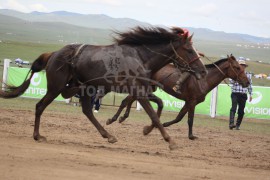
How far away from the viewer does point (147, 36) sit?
10445mm

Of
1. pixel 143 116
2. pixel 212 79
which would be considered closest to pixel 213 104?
pixel 143 116

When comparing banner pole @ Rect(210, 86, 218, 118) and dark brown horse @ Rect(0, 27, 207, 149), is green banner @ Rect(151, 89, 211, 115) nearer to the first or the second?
banner pole @ Rect(210, 86, 218, 118)

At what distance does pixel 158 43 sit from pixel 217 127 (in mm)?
7415

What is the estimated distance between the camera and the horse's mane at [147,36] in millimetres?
10430

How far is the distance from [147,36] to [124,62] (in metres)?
0.72

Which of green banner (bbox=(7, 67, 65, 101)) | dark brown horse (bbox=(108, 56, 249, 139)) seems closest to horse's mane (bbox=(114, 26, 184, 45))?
dark brown horse (bbox=(108, 56, 249, 139))

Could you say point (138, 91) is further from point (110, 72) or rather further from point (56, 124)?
point (56, 124)

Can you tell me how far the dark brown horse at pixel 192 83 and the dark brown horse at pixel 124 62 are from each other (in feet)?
9.05

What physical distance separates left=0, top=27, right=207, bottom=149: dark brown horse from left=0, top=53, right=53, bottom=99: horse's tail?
1.83ft

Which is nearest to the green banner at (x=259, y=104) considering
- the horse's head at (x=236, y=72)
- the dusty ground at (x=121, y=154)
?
the horse's head at (x=236, y=72)

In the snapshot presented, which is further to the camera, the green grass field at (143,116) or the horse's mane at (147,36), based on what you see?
the green grass field at (143,116)

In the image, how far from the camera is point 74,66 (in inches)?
418

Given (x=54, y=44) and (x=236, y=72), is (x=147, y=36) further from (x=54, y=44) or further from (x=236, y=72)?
(x=54, y=44)

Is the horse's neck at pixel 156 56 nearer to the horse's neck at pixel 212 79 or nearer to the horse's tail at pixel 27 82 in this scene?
the horse's tail at pixel 27 82
